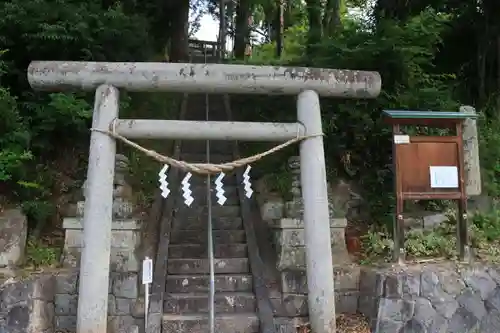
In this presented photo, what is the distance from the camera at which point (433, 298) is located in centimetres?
593

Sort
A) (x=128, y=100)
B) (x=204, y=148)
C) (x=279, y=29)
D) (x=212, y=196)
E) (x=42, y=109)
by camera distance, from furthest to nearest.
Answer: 1. (x=279, y=29)
2. (x=204, y=148)
3. (x=212, y=196)
4. (x=128, y=100)
5. (x=42, y=109)

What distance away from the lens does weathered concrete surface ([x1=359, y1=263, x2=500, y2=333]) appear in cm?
581

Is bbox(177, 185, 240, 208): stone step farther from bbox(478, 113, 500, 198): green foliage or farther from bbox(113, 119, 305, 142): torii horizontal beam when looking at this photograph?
Result: bbox(478, 113, 500, 198): green foliage

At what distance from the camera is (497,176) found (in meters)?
8.35

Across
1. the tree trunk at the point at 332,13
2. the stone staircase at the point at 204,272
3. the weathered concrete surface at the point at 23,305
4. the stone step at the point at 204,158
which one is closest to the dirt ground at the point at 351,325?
the stone staircase at the point at 204,272

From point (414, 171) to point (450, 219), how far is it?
1441mm

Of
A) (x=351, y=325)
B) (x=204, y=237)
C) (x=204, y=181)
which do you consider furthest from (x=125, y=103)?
(x=351, y=325)

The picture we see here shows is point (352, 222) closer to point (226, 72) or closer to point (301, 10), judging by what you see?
point (226, 72)

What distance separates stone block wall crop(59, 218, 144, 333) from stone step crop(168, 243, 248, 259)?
3.05 ft

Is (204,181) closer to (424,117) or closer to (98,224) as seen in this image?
(98,224)

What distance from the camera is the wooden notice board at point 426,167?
244 inches

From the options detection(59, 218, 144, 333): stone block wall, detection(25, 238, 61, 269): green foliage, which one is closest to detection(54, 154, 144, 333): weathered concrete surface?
detection(59, 218, 144, 333): stone block wall

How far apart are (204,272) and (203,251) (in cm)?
41

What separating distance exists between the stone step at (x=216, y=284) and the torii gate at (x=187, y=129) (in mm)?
1067
